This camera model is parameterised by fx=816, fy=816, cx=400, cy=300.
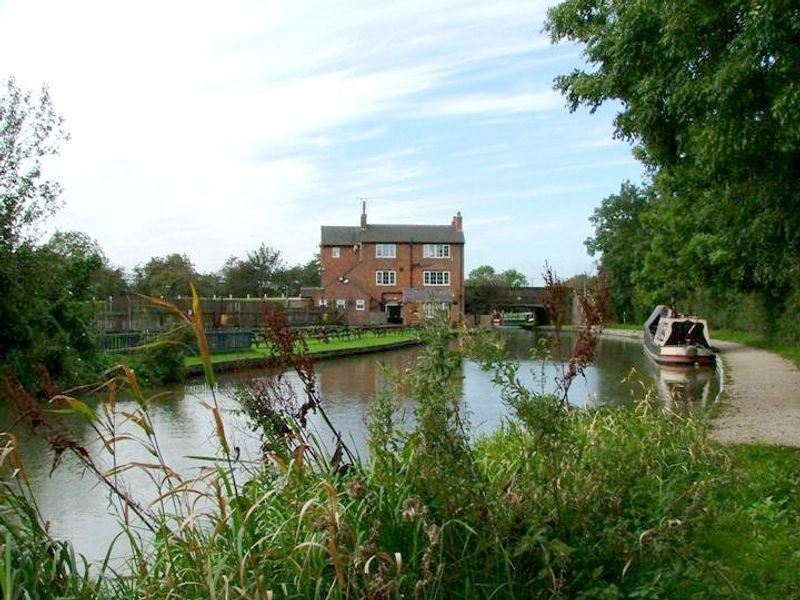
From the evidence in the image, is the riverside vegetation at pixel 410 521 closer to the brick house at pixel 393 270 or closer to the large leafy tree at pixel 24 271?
the large leafy tree at pixel 24 271

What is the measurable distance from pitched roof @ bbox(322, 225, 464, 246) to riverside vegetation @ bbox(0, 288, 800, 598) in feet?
191

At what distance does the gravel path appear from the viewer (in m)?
9.35

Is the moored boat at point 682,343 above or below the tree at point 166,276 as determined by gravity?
below

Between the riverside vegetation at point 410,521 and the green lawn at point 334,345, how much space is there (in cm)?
1917

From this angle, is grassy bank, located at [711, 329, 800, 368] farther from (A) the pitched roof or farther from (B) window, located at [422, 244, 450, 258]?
(A) the pitched roof

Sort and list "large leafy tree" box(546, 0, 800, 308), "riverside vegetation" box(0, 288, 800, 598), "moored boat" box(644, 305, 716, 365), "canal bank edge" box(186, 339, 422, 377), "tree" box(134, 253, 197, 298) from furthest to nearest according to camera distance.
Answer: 1. "tree" box(134, 253, 197, 298)
2. "moored boat" box(644, 305, 716, 365)
3. "canal bank edge" box(186, 339, 422, 377)
4. "large leafy tree" box(546, 0, 800, 308)
5. "riverside vegetation" box(0, 288, 800, 598)

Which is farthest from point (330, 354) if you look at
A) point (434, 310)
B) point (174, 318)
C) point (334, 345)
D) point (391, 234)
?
point (391, 234)

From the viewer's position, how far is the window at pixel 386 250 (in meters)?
63.2

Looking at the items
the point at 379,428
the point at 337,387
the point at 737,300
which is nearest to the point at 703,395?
the point at 337,387

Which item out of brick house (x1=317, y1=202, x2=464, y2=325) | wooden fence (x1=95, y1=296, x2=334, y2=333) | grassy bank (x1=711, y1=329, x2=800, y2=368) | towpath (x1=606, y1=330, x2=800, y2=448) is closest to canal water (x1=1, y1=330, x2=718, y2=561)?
towpath (x1=606, y1=330, x2=800, y2=448)

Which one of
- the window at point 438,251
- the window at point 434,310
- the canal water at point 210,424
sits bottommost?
the canal water at point 210,424

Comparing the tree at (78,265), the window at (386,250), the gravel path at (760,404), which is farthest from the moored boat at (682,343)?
the window at (386,250)

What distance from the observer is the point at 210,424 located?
7.49m

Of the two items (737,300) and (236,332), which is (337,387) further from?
(737,300)
